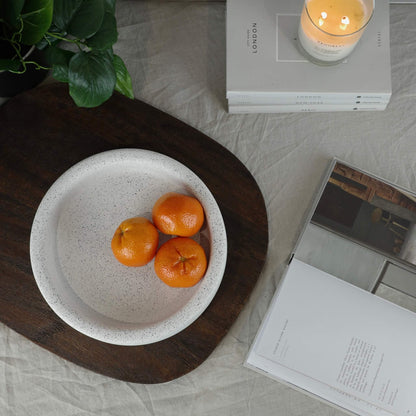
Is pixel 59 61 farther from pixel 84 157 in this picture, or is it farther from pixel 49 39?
pixel 84 157

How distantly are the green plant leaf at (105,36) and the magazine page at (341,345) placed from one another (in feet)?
1.22

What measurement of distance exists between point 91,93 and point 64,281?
243mm

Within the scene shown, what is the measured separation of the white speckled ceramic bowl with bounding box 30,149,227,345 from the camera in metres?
0.58

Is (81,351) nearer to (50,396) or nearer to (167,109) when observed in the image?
(50,396)

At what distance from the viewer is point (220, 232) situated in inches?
23.5

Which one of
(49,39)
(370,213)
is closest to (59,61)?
(49,39)

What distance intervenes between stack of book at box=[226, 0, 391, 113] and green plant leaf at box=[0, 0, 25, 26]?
27 cm

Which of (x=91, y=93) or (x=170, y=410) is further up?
(x=91, y=93)

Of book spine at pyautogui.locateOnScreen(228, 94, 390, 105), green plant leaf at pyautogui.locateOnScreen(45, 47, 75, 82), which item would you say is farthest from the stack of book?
green plant leaf at pyautogui.locateOnScreen(45, 47, 75, 82)

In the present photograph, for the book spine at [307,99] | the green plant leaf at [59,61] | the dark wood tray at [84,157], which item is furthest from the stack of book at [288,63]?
the green plant leaf at [59,61]

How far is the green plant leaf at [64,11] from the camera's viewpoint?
524mm

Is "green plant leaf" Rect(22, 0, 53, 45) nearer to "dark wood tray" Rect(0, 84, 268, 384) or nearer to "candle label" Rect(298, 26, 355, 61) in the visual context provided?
"dark wood tray" Rect(0, 84, 268, 384)

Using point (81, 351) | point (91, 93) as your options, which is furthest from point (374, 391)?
point (91, 93)

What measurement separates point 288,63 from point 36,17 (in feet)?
1.05
